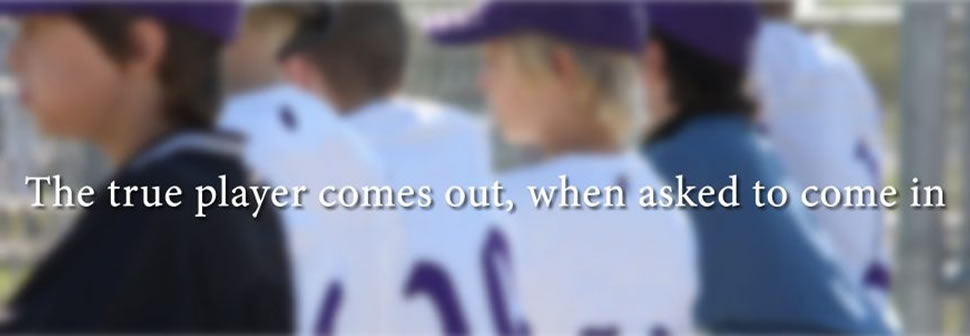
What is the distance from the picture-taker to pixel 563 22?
3605 mm

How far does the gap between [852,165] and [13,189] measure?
1.81 metres

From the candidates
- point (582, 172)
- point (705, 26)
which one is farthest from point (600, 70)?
point (705, 26)

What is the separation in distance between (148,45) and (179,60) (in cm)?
4

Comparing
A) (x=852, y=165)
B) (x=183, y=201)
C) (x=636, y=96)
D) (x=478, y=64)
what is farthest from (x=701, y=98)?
(x=183, y=201)

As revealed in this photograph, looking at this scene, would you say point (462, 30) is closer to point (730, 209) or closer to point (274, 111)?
point (730, 209)

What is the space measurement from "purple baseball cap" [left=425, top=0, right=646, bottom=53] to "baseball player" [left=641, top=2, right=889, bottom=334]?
265mm

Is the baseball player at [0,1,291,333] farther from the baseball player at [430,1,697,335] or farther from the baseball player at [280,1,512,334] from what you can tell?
the baseball player at [430,1,697,335]

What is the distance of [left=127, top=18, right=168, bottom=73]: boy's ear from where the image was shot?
2.41 meters

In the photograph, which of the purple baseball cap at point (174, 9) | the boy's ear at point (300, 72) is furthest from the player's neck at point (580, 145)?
the purple baseball cap at point (174, 9)

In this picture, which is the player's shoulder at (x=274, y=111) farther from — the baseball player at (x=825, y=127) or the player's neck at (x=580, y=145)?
the baseball player at (x=825, y=127)

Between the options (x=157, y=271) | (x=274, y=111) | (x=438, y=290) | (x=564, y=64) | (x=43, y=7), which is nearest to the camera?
(x=157, y=271)

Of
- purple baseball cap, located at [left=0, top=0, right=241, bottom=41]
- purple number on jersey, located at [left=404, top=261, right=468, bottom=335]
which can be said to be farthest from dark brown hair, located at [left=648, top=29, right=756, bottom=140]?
purple baseball cap, located at [left=0, top=0, right=241, bottom=41]

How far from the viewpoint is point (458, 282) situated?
3.27 meters

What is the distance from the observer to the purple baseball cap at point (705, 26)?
13.1 feet
